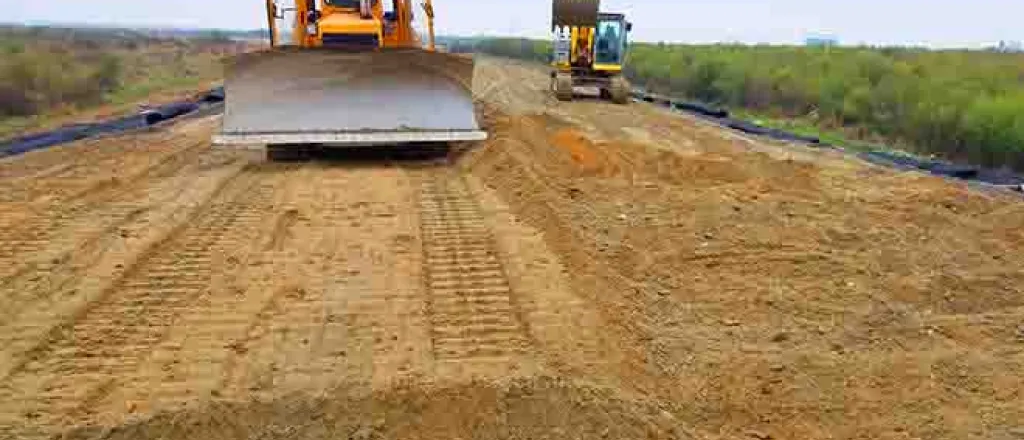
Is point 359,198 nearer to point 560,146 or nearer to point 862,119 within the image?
point 560,146

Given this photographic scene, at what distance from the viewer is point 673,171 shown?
10047 millimetres

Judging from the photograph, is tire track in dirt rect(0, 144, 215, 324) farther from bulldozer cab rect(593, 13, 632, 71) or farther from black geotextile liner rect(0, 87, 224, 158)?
bulldozer cab rect(593, 13, 632, 71)

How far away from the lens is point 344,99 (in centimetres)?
967

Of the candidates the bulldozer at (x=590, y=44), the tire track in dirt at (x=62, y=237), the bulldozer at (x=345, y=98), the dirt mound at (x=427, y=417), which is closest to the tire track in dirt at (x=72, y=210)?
the tire track in dirt at (x=62, y=237)

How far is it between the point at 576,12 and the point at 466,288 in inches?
601

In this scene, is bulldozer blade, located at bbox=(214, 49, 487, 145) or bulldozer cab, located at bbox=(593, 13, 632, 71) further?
bulldozer cab, located at bbox=(593, 13, 632, 71)

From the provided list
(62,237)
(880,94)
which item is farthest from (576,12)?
(62,237)

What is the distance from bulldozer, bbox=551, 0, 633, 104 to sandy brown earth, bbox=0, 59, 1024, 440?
10588 millimetres

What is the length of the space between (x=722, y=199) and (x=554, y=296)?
3.71 metres

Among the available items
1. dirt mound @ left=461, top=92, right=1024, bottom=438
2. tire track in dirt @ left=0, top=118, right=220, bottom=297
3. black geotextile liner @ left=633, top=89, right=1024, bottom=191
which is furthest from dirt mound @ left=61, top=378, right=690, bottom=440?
black geotextile liner @ left=633, top=89, right=1024, bottom=191

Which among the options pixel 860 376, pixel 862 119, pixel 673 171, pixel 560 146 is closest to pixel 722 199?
pixel 673 171

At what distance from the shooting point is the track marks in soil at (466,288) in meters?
4.71

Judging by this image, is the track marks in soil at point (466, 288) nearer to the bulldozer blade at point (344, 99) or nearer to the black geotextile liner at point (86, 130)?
the bulldozer blade at point (344, 99)

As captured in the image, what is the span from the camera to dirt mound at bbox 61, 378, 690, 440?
374 centimetres
